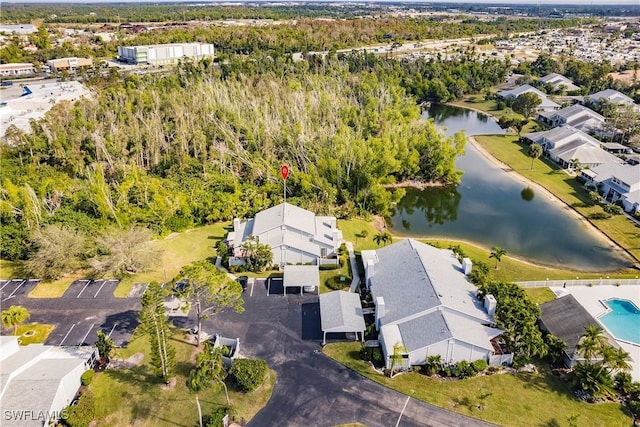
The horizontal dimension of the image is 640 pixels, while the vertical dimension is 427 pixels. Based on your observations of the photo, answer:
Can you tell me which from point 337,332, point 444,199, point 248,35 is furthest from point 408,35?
point 337,332

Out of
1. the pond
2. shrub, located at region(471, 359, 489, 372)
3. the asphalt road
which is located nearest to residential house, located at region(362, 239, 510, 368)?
shrub, located at region(471, 359, 489, 372)

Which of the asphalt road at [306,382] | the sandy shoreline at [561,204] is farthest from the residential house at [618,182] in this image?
the asphalt road at [306,382]

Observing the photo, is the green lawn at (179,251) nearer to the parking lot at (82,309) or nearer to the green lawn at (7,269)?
the parking lot at (82,309)

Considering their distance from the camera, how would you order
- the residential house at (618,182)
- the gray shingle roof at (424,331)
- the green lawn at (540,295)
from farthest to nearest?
the residential house at (618,182), the green lawn at (540,295), the gray shingle roof at (424,331)

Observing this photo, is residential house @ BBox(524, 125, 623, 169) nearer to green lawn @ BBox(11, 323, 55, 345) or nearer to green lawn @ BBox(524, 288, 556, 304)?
green lawn @ BBox(524, 288, 556, 304)

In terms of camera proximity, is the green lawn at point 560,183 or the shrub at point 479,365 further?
the green lawn at point 560,183

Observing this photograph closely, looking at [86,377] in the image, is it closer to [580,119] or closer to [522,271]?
[522,271]

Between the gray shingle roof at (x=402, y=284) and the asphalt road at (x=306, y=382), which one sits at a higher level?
the gray shingle roof at (x=402, y=284)

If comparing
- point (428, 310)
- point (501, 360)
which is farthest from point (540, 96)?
point (501, 360)
